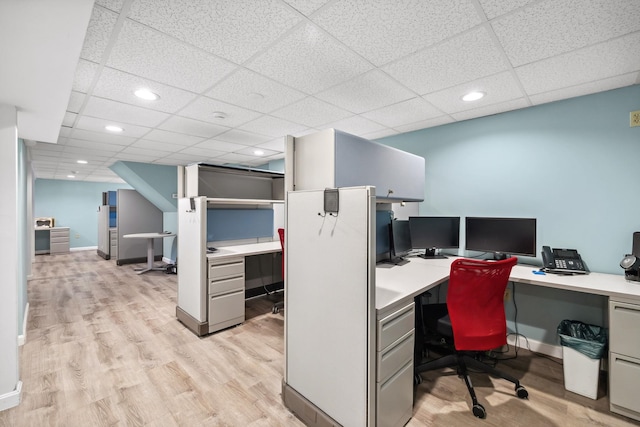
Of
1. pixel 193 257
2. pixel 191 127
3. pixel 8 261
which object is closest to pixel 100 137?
pixel 191 127

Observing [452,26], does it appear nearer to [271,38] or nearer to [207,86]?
[271,38]

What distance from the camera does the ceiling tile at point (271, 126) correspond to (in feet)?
10.6

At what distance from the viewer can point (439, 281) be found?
2.07 metres

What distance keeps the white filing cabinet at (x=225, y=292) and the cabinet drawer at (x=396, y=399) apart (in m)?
2.06

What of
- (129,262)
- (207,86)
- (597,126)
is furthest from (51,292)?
(597,126)

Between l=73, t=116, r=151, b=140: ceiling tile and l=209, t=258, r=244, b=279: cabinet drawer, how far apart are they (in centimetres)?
196

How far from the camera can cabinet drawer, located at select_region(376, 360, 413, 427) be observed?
1516mm

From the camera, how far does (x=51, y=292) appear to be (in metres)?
4.54

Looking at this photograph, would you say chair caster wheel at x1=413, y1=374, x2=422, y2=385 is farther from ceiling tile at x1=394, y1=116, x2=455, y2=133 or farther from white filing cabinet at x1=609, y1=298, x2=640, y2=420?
ceiling tile at x1=394, y1=116, x2=455, y2=133

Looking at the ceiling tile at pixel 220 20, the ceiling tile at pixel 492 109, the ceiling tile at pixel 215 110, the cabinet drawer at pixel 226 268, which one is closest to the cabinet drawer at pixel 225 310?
the cabinet drawer at pixel 226 268

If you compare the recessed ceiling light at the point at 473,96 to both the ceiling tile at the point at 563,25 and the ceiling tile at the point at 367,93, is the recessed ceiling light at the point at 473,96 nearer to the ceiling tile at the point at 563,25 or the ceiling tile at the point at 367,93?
the ceiling tile at the point at 367,93

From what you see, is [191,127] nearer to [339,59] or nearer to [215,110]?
[215,110]

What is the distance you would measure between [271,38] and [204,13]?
0.37 meters

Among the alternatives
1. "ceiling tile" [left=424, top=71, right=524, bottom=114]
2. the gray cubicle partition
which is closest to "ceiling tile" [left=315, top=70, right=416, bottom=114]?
"ceiling tile" [left=424, top=71, right=524, bottom=114]
